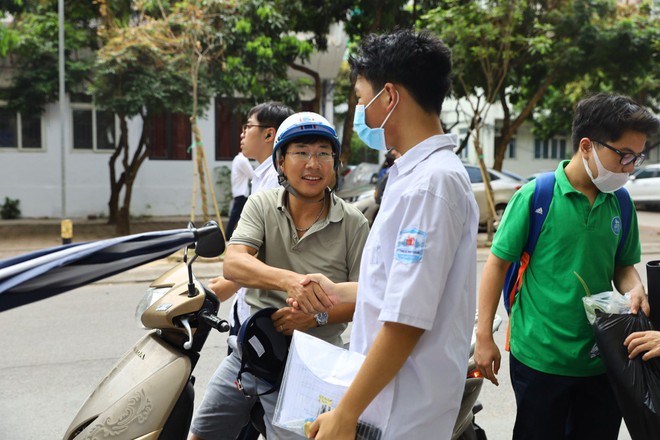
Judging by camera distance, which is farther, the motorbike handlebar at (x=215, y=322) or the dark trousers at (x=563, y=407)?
the dark trousers at (x=563, y=407)

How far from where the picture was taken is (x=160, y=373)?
2186 mm

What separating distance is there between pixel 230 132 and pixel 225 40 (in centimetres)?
645

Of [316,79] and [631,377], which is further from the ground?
[316,79]

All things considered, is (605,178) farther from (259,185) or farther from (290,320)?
(259,185)

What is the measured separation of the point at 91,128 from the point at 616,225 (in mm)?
15108

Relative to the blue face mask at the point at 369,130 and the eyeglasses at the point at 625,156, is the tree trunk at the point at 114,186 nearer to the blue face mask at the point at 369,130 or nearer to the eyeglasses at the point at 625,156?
the eyeglasses at the point at 625,156

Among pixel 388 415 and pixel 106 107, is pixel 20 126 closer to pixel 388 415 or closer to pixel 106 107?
pixel 106 107

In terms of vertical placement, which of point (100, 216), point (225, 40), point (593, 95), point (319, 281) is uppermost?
point (225, 40)

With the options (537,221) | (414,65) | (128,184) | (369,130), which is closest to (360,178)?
(128,184)

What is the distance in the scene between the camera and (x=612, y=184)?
7.73 feet

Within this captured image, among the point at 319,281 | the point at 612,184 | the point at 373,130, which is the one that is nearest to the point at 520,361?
the point at 612,184

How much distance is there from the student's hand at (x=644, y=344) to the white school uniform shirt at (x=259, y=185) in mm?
1301

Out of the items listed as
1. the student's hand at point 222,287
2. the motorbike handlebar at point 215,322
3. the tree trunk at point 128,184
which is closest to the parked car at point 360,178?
the tree trunk at point 128,184

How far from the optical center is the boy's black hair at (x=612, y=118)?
90.6 inches
